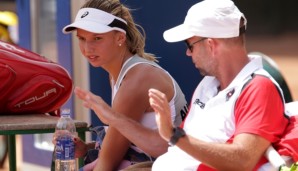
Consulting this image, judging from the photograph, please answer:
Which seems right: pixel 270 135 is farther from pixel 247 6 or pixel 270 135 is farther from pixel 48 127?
pixel 247 6

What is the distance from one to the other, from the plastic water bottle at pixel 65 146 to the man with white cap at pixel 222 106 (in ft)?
1.79

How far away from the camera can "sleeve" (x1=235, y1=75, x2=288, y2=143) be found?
309 centimetres

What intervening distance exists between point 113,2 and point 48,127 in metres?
0.64

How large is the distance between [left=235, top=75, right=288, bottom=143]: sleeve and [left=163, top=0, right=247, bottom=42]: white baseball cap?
0.21m

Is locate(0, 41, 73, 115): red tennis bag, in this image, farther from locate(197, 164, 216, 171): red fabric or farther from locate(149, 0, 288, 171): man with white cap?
locate(197, 164, 216, 171): red fabric

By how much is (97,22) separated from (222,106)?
0.81m

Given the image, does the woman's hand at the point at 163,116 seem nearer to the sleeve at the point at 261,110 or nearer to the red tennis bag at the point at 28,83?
the sleeve at the point at 261,110

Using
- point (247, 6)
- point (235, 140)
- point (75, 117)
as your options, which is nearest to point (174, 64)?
point (75, 117)

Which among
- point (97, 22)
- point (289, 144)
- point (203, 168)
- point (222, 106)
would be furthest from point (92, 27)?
point (289, 144)

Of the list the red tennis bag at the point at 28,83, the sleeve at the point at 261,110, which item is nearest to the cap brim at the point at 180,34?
A: the sleeve at the point at 261,110

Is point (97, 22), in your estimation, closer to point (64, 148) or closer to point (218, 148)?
point (64, 148)

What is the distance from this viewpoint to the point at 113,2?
391 cm

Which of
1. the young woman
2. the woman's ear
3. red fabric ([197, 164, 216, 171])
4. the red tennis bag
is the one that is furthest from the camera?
the red tennis bag

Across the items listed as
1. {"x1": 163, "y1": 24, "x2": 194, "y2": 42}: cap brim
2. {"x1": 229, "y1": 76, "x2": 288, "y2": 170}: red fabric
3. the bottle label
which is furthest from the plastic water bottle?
{"x1": 229, "y1": 76, "x2": 288, "y2": 170}: red fabric
